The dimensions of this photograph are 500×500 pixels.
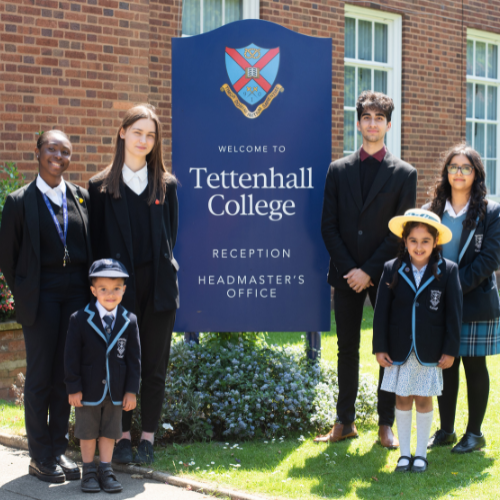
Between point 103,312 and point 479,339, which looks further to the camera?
point 479,339

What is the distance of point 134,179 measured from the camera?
3.85m

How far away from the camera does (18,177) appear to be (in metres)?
6.16

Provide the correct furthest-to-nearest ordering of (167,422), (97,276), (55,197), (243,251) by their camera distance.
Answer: (243,251) < (167,422) < (55,197) < (97,276)

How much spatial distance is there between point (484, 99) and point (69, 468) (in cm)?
944

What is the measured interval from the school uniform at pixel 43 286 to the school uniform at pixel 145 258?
0.18 meters

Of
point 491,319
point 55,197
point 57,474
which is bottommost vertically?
point 57,474

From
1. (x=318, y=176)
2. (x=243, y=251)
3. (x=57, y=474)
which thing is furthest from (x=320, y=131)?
(x=57, y=474)

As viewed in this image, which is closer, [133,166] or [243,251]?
[133,166]

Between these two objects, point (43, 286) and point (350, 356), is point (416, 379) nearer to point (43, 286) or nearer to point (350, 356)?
point (350, 356)

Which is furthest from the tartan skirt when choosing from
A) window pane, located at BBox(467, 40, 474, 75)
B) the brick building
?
window pane, located at BBox(467, 40, 474, 75)

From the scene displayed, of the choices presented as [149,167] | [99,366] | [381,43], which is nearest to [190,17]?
[381,43]

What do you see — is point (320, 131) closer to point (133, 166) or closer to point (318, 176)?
point (318, 176)

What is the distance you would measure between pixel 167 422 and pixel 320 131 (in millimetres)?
2182

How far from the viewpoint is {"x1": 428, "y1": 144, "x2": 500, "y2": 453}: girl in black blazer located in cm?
398
